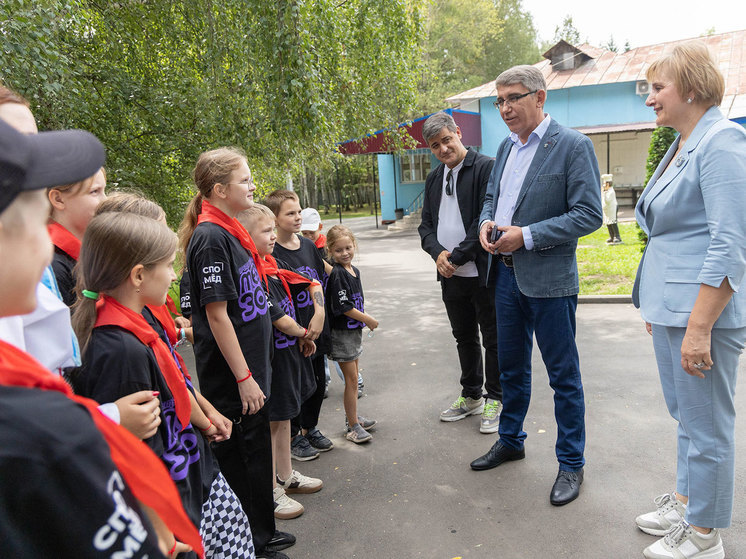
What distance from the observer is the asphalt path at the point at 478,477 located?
2.87 m

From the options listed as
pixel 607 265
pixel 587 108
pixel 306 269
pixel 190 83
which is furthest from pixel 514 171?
pixel 587 108

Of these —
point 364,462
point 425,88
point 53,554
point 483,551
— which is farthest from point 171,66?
point 425,88

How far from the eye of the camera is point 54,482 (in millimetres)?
734

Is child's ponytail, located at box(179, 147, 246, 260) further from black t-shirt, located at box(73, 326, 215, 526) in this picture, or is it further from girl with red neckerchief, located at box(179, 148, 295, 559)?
black t-shirt, located at box(73, 326, 215, 526)

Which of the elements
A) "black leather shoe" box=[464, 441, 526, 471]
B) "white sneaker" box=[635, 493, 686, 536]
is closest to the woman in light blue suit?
"white sneaker" box=[635, 493, 686, 536]

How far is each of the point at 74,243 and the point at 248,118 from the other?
499 centimetres

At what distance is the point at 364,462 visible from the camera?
3871 mm

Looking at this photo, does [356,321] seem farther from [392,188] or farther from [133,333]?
[392,188]

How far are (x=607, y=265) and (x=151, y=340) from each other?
34.2ft

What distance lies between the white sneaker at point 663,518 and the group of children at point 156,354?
182 centimetres

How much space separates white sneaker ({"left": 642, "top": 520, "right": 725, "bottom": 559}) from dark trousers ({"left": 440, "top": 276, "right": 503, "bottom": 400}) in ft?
5.68

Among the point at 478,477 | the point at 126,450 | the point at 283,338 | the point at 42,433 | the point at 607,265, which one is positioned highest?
the point at 42,433

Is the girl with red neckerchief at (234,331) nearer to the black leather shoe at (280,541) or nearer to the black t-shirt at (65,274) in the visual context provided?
→ the black leather shoe at (280,541)

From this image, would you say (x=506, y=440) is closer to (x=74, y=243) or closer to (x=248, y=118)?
(x=74, y=243)
